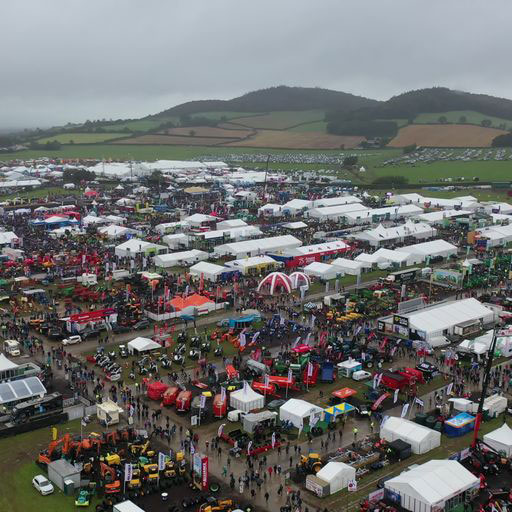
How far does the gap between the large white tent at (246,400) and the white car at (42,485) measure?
8.27m

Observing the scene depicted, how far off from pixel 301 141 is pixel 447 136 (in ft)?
Answer: 130

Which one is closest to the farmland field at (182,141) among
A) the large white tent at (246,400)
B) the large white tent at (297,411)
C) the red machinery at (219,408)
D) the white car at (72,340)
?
the white car at (72,340)

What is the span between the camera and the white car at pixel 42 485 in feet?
65.5

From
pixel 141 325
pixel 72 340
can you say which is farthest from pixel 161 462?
pixel 141 325

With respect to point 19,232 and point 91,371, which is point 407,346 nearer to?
point 91,371

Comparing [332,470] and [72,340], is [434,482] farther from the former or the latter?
[72,340]

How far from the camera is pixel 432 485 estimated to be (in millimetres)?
19281

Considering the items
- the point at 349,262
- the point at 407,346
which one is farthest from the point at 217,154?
the point at 407,346

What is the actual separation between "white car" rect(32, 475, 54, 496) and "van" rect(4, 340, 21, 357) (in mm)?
12201

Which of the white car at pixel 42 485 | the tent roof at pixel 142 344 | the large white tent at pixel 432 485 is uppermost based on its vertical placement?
the large white tent at pixel 432 485

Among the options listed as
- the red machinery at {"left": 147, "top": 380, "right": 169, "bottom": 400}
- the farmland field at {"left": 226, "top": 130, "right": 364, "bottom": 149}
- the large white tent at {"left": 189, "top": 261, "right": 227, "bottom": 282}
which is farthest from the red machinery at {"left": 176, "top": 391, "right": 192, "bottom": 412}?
the farmland field at {"left": 226, "top": 130, "right": 364, "bottom": 149}

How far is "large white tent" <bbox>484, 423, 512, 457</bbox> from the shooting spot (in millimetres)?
22453

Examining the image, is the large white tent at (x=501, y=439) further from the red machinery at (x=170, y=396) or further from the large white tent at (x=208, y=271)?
the large white tent at (x=208, y=271)

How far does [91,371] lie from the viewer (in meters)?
29.6
